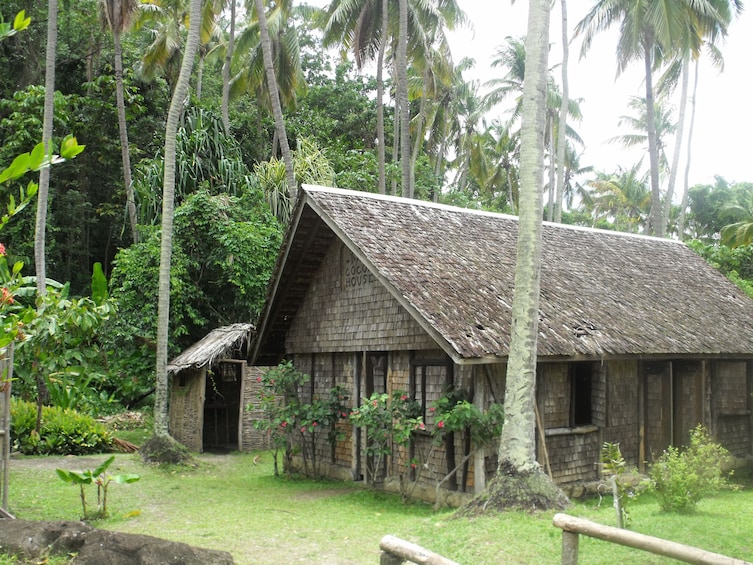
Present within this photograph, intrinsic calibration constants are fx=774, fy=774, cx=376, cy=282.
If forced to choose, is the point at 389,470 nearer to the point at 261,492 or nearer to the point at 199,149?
the point at 261,492

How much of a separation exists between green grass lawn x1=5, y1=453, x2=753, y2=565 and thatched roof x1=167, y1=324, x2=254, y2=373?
110 inches

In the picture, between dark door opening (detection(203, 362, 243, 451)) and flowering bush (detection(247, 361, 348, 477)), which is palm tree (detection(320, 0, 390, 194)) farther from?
flowering bush (detection(247, 361, 348, 477))

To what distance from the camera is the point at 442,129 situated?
35.0 m

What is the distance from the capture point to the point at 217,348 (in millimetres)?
16234

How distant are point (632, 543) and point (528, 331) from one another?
420 centimetres

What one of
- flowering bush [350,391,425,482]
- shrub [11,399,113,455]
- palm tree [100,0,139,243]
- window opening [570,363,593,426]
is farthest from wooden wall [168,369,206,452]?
window opening [570,363,593,426]

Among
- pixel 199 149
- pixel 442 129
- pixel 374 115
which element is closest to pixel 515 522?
pixel 199 149

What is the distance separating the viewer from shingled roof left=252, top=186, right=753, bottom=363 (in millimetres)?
10281

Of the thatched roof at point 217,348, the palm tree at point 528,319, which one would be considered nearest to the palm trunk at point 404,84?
the thatched roof at point 217,348

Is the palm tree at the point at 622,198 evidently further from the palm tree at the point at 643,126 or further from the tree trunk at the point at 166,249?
the tree trunk at the point at 166,249

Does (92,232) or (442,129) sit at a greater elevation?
(442,129)

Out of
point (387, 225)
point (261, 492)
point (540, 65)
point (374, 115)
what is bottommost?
point (261, 492)

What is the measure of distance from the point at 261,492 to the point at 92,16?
1997 cm

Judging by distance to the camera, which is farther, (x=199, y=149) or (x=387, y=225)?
(x=199, y=149)
